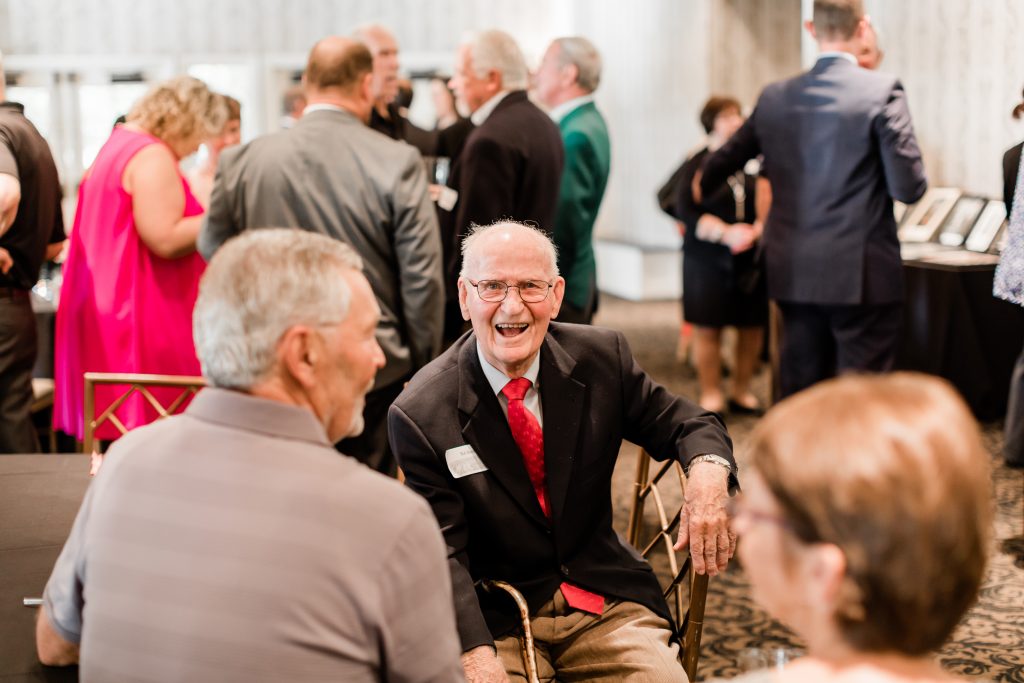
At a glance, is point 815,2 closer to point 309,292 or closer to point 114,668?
point 309,292

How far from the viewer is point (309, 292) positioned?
132cm

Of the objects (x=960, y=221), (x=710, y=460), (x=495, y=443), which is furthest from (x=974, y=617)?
(x=960, y=221)

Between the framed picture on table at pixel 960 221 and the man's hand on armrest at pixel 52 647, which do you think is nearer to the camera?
the man's hand on armrest at pixel 52 647

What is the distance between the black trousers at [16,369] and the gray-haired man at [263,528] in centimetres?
232

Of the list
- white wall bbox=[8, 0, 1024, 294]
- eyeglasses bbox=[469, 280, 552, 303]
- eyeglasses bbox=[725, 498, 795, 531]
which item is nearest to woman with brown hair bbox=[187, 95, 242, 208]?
eyeglasses bbox=[469, 280, 552, 303]

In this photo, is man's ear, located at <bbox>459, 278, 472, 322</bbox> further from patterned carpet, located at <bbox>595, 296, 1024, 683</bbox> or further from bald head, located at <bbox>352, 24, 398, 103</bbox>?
bald head, located at <bbox>352, 24, 398, 103</bbox>

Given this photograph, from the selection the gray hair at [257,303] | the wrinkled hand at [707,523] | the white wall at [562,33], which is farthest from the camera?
the white wall at [562,33]

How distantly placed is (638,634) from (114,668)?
107cm

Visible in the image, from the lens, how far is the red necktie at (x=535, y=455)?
2098 mm

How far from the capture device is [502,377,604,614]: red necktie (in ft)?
6.88

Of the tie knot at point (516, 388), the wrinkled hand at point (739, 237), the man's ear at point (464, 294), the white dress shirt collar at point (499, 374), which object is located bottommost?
the wrinkled hand at point (739, 237)

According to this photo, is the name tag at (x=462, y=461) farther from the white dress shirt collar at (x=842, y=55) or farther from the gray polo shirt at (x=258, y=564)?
the white dress shirt collar at (x=842, y=55)

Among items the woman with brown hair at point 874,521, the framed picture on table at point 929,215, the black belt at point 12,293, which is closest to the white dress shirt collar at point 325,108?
the black belt at point 12,293

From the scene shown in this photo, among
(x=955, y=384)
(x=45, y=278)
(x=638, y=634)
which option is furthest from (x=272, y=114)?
(x=638, y=634)
